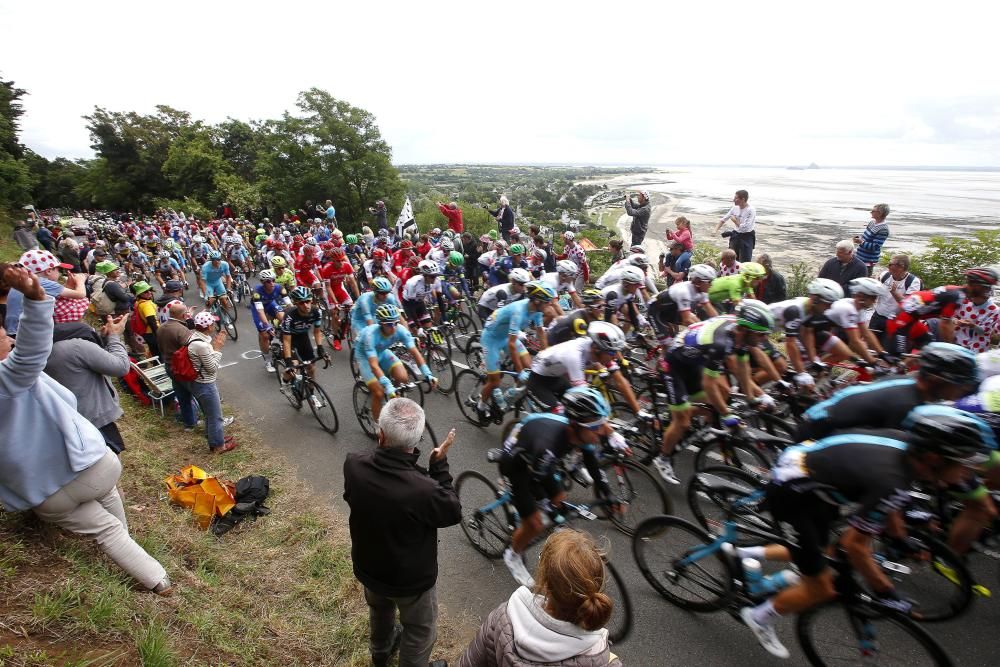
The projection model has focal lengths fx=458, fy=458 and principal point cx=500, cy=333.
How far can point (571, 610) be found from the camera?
185 cm

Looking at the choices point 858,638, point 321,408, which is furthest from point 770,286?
point 321,408

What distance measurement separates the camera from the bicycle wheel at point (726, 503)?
12.2ft

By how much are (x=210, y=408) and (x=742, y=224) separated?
11.3m

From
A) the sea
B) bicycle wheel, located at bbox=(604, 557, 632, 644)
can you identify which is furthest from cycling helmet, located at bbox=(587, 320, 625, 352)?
the sea

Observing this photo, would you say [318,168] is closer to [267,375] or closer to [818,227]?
[267,375]

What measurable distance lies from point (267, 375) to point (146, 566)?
7.00 meters

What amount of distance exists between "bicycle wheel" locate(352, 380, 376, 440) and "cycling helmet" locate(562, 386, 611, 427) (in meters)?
4.12

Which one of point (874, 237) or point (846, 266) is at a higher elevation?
point (874, 237)

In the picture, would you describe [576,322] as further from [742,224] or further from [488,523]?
[742,224]

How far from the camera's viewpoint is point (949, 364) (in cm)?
341

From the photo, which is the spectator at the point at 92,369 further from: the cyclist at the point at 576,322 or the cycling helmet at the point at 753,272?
the cycling helmet at the point at 753,272

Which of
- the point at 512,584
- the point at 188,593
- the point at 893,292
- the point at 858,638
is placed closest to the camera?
the point at 858,638

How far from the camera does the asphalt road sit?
3486 mm

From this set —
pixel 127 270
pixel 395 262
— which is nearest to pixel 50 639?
pixel 395 262
